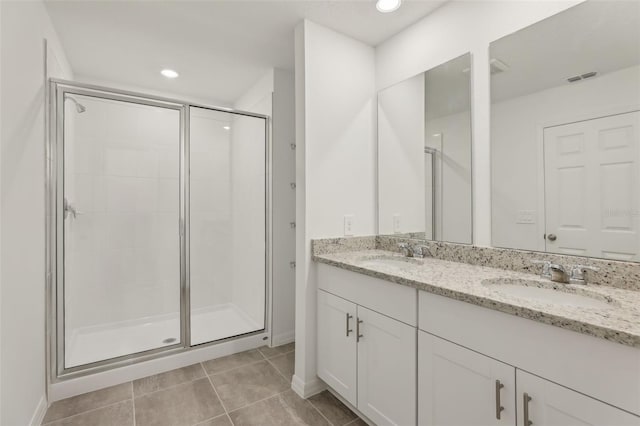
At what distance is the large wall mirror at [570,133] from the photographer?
1.20 m

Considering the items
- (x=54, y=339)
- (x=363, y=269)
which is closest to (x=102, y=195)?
(x=54, y=339)

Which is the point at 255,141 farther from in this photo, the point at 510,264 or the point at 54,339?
the point at 510,264

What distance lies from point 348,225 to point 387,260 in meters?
0.37

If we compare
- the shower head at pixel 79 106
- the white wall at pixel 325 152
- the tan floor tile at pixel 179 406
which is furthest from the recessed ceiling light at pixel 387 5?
the tan floor tile at pixel 179 406

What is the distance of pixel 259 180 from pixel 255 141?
1.25ft

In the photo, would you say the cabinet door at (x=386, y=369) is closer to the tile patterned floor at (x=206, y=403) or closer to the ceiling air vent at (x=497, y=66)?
the tile patterned floor at (x=206, y=403)

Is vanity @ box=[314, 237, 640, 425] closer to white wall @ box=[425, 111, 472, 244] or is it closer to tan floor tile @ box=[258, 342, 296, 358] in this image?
white wall @ box=[425, 111, 472, 244]

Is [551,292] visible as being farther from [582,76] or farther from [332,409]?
[332,409]

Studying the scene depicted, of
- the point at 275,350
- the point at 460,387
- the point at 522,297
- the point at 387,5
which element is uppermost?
the point at 387,5

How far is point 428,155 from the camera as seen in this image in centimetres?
198

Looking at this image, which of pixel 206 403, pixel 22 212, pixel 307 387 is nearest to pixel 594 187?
pixel 307 387

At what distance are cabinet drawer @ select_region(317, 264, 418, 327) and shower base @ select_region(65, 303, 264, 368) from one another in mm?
1235

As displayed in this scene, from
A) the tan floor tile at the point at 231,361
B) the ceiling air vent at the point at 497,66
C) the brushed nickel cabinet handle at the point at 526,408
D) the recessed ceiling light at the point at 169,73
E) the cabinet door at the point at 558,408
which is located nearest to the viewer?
the cabinet door at the point at 558,408

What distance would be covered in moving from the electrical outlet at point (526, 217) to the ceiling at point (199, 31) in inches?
53.5
